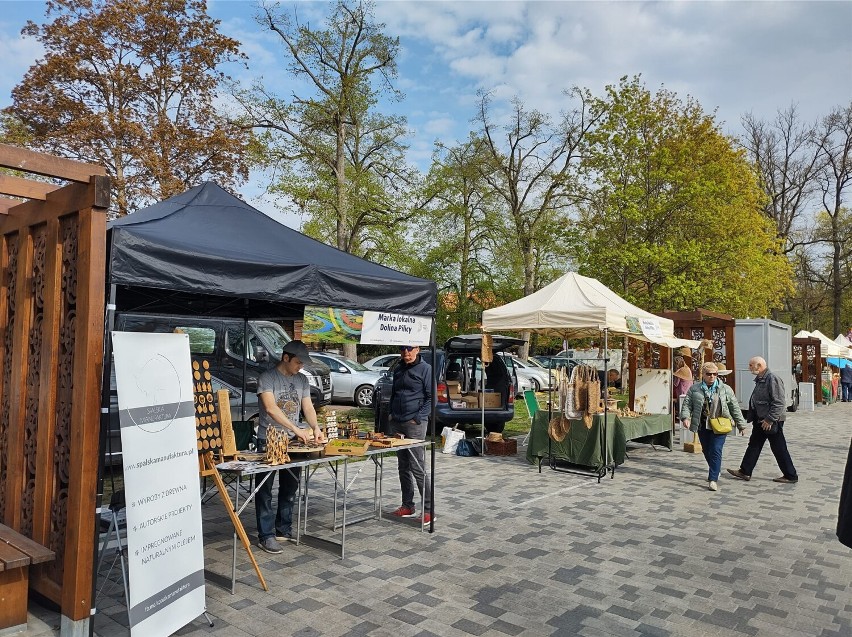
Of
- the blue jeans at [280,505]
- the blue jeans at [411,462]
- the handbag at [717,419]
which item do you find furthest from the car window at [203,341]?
the handbag at [717,419]

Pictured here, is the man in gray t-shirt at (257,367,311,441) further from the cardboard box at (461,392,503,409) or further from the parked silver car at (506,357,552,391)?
→ the parked silver car at (506,357,552,391)

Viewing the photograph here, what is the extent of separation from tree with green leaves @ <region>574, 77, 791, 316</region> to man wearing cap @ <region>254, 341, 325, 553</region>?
1411 cm

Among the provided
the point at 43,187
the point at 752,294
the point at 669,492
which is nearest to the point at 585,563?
the point at 669,492

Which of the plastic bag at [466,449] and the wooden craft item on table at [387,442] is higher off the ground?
the wooden craft item on table at [387,442]

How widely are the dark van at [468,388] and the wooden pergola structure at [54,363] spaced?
7.13 m

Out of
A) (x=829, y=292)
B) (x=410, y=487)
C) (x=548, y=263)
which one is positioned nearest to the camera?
(x=410, y=487)

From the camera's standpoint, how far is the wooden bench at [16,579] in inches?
141

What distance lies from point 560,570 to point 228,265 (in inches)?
139

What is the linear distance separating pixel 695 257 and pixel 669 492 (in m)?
11.2

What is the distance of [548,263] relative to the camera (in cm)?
3016

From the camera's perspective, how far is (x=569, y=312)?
895 centimetres

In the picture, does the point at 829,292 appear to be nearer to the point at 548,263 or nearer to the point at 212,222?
the point at 548,263

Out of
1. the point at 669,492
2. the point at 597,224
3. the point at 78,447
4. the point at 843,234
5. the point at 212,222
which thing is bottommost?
the point at 669,492

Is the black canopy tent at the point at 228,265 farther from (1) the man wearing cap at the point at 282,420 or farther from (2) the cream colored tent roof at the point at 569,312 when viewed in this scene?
(2) the cream colored tent roof at the point at 569,312
